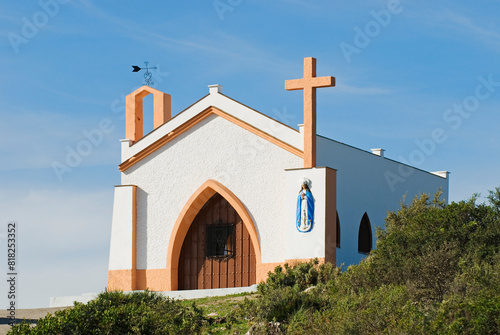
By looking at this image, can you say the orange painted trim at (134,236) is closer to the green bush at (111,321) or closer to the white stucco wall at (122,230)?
the white stucco wall at (122,230)

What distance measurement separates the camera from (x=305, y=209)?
2178cm

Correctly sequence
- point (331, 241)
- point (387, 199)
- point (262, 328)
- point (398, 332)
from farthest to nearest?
1. point (387, 199)
2. point (331, 241)
3. point (262, 328)
4. point (398, 332)

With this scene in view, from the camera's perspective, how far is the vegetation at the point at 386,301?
13641 mm

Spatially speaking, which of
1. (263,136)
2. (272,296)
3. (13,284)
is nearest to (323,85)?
(263,136)

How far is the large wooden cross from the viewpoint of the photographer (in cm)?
2198

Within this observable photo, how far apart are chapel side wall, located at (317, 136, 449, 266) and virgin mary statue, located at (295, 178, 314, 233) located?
1.18 meters

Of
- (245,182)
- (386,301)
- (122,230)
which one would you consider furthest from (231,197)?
(386,301)

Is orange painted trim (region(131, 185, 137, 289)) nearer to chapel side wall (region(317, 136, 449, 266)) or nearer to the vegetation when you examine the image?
the vegetation

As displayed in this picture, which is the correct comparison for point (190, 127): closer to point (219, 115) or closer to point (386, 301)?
point (219, 115)

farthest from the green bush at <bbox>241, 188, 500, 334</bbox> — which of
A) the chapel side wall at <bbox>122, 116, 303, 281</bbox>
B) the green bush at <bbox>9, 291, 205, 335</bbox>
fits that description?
the chapel side wall at <bbox>122, 116, 303, 281</bbox>

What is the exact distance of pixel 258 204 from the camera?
899 inches

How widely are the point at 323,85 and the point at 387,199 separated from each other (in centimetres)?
583

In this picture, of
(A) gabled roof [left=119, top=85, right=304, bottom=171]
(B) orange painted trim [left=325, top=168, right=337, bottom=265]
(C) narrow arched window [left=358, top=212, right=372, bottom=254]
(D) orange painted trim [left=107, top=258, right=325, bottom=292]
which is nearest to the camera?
(B) orange painted trim [left=325, top=168, right=337, bottom=265]

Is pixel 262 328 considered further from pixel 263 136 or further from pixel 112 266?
pixel 112 266
